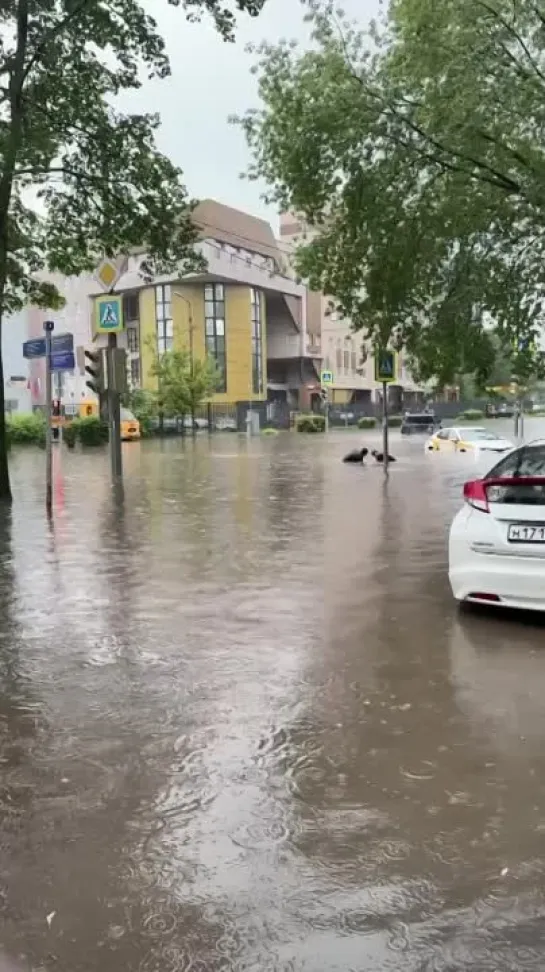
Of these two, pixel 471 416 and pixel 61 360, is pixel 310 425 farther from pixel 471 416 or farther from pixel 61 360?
pixel 61 360

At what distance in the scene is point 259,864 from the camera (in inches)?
135

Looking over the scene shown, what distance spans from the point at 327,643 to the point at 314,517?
7487 millimetres

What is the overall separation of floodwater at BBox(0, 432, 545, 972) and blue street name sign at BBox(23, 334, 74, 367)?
19.3 ft

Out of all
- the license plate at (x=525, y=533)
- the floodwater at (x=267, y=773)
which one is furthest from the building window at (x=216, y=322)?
the license plate at (x=525, y=533)

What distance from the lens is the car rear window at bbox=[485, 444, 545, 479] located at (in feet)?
24.0

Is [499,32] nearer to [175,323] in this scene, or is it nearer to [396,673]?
[396,673]

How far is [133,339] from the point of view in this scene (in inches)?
3120

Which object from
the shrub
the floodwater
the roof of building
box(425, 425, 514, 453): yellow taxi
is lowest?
the floodwater

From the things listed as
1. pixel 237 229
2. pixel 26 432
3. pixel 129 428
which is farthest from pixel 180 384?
pixel 237 229

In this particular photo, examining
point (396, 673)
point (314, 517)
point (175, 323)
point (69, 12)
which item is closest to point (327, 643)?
point (396, 673)

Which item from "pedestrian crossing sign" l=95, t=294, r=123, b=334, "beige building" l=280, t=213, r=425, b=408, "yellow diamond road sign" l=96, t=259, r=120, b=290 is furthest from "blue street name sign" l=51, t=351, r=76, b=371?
"beige building" l=280, t=213, r=425, b=408

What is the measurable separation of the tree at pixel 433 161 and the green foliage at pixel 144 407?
44060 mm

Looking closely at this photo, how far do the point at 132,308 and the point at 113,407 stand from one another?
2382 inches

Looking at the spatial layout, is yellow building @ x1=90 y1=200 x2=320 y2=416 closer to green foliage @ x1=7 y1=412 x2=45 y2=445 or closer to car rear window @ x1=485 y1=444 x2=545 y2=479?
→ green foliage @ x1=7 y1=412 x2=45 y2=445
